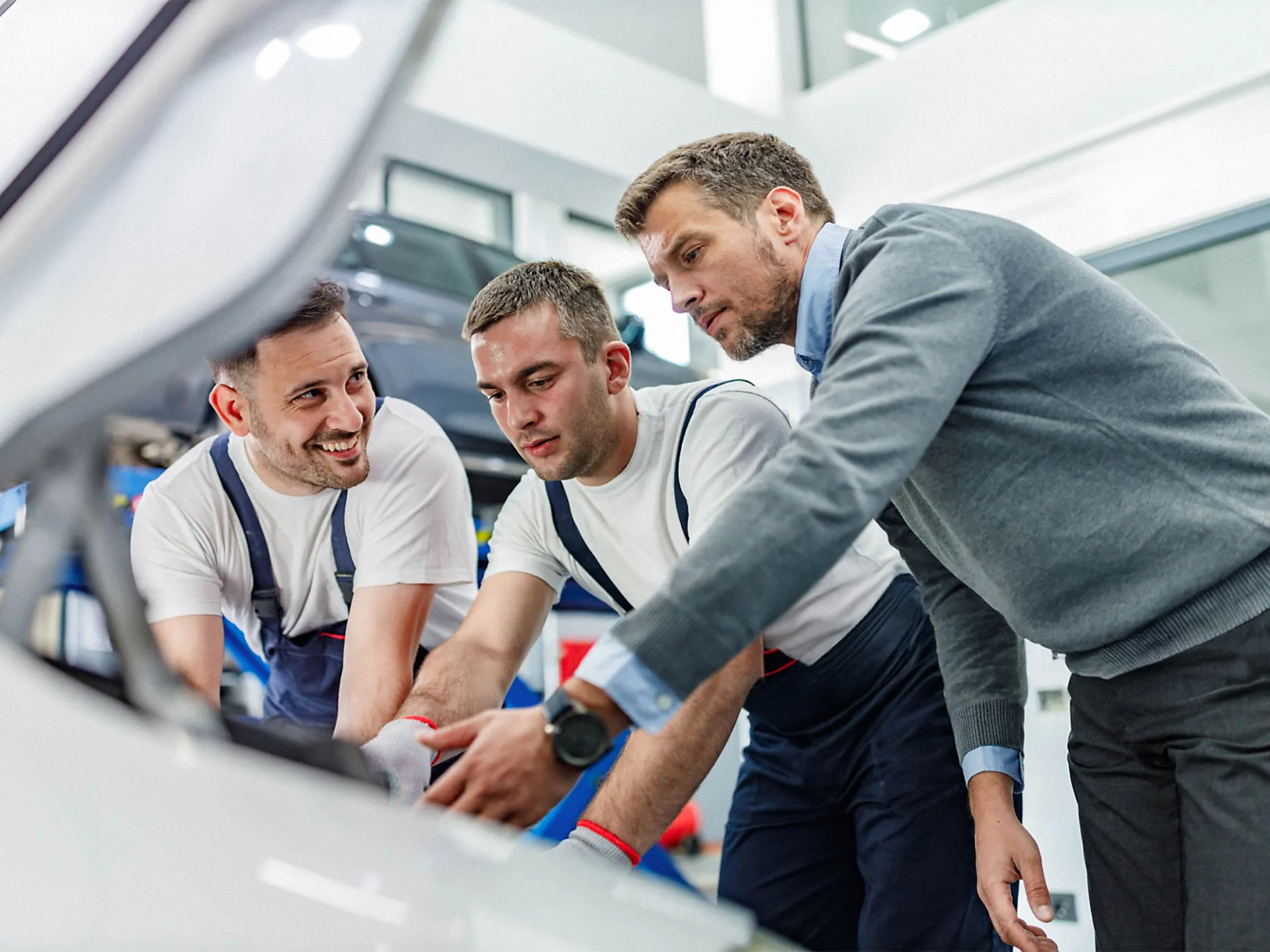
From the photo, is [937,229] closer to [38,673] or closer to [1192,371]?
[1192,371]

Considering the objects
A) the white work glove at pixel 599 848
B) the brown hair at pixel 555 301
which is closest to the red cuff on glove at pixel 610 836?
the white work glove at pixel 599 848

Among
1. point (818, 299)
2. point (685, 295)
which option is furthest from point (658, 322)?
point (818, 299)

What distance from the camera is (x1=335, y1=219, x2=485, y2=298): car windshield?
1.28m

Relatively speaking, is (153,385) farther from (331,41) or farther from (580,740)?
(580,740)

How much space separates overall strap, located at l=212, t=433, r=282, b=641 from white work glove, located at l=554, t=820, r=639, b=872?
336 millimetres

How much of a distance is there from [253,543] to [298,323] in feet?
0.73

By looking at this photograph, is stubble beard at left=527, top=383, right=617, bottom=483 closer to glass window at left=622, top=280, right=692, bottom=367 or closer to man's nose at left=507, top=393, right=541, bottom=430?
man's nose at left=507, top=393, right=541, bottom=430

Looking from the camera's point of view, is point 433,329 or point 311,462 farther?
point 433,329

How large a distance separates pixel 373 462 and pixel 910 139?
2764mm

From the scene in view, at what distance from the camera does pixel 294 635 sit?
3.32 feet

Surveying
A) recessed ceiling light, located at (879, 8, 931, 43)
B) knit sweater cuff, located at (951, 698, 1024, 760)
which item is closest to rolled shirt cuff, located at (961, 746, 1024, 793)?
knit sweater cuff, located at (951, 698, 1024, 760)

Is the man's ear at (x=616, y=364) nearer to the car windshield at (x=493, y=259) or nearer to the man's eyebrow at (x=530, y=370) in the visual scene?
the man's eyebrow at (x=530, y=370)

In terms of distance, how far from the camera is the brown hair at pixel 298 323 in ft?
2.55

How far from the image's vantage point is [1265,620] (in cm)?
92
